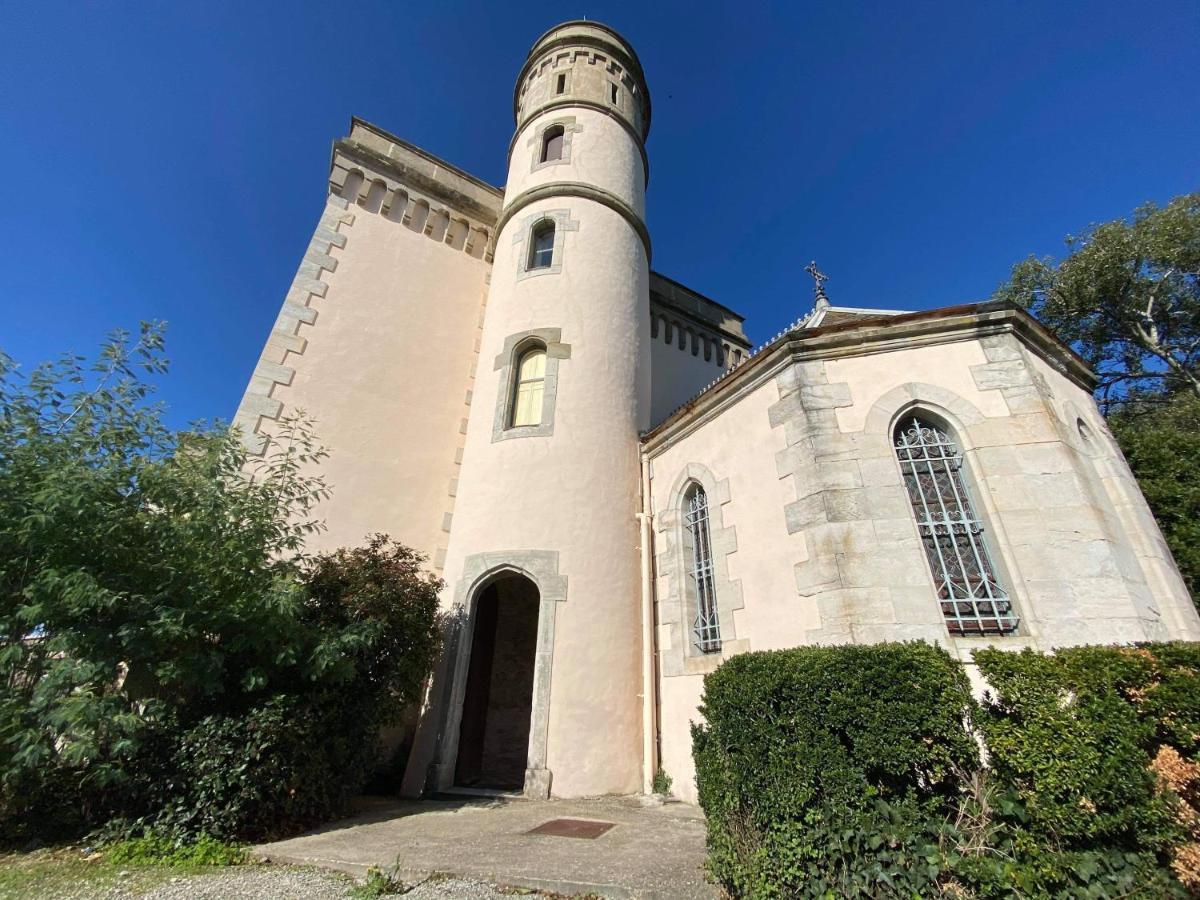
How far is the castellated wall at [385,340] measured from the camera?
33.6ft

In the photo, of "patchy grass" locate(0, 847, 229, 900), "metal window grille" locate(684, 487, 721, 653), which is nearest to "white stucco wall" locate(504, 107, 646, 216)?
"metal window grille" locate(684, 487, 721, 653)

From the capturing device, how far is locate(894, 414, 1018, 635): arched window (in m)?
5.85

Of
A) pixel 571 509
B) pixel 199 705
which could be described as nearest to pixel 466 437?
pixel 571 509

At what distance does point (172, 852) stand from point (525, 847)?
3248mm

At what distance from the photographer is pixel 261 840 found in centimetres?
546

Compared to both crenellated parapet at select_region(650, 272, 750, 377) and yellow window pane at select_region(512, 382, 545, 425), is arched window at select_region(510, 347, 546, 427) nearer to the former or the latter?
yellow window pane at select_region(512, 382, 545, 425)

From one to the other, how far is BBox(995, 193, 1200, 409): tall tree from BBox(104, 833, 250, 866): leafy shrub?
22.2 meters

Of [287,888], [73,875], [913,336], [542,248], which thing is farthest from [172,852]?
[542,248]

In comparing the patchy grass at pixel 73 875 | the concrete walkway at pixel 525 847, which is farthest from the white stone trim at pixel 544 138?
the patchy grass at pixel 73 875

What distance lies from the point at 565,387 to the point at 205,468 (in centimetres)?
583

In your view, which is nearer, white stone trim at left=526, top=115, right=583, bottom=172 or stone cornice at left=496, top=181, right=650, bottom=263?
stone cornice at left=496, top=181, right=650, bottom=263

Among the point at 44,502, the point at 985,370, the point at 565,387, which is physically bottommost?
the point at 44,502

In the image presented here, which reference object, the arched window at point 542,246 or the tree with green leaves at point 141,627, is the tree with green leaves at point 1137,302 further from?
the tree with green leaves at point 141,627

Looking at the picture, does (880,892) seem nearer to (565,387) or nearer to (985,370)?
(985,370)
